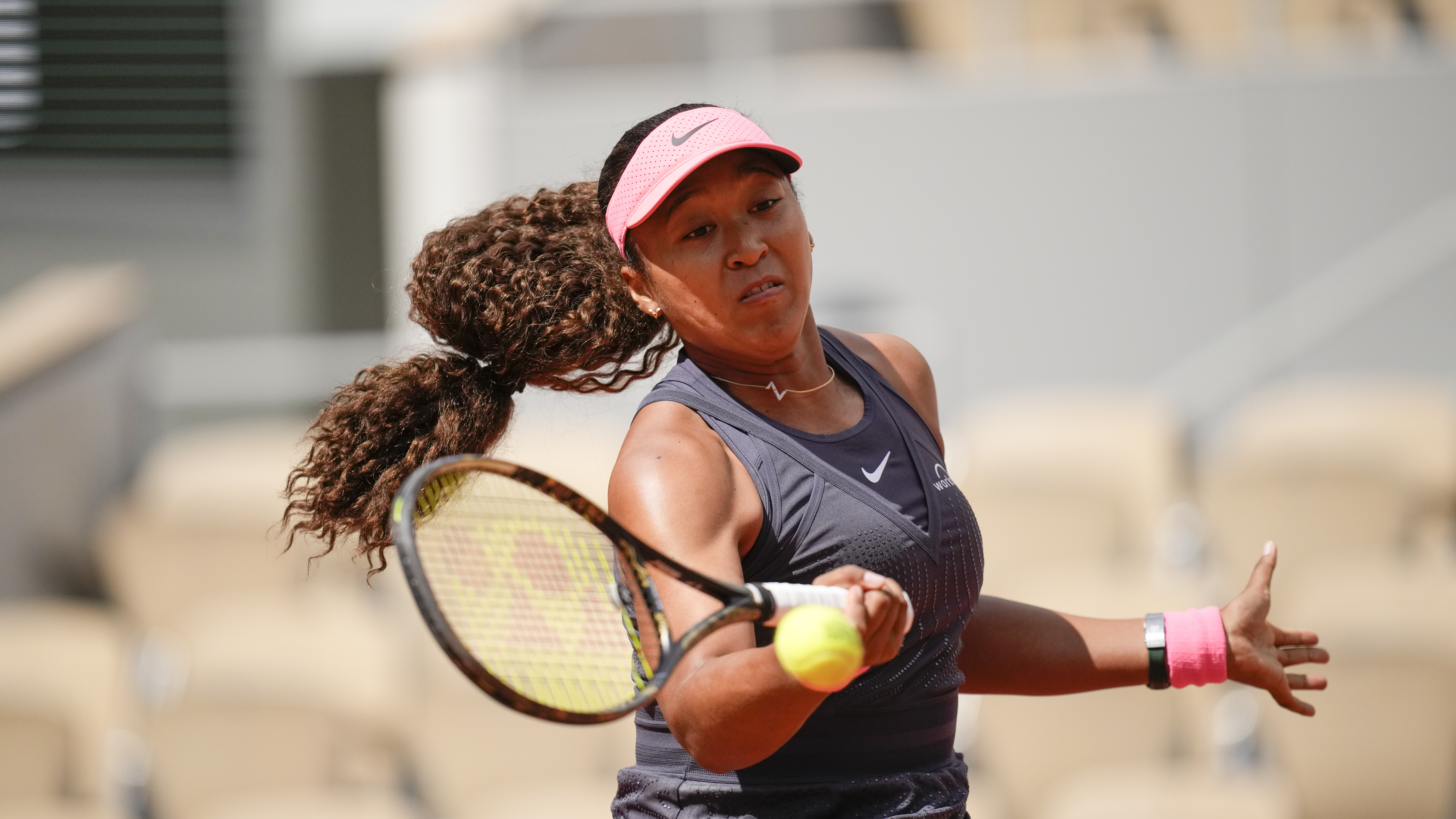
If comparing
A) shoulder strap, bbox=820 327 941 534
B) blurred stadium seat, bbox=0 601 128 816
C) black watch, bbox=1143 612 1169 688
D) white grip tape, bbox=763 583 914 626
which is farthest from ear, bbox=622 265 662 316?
blurred stadium seat, bbox=0 601 128 816

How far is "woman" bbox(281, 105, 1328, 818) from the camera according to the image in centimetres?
152

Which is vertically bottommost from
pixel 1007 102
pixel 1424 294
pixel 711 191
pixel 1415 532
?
pixel 1415 532

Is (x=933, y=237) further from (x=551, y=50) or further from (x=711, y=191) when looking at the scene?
(x=711, y=191)

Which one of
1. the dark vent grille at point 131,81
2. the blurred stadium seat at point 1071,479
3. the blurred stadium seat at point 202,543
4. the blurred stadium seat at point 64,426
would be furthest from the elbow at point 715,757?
the dark vent grille at point 131,81

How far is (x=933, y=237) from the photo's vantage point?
22.4ft

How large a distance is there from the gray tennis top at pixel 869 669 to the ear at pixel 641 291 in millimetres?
90

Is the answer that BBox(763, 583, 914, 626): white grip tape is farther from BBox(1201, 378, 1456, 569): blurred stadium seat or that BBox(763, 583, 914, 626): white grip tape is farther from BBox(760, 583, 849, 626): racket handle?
BBox(1201, 378, 1456, 569): blurred stadium seat

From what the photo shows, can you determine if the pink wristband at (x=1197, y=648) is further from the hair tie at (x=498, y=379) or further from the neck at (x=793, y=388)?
the hair tie at (x=498, y=379)

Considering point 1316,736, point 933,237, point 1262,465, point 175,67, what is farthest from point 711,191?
point 175,67

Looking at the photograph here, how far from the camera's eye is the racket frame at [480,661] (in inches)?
56.2

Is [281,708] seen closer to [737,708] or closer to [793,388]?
[793,388]

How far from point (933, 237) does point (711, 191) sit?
209 inches

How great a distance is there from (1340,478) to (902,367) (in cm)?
335

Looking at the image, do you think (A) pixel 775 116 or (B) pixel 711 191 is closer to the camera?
(B) pixel 711 191
